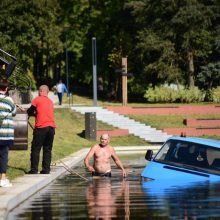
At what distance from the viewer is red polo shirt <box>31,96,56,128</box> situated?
60.8ft

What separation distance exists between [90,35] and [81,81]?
402 inches

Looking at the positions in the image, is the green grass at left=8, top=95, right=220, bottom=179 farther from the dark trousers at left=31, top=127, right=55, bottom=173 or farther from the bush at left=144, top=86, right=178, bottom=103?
the bush at left=144, top=86, right=178, bottom=103

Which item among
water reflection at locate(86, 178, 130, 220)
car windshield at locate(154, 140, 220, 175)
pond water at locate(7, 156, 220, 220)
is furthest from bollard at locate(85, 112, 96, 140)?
car windshield at locate(154, 140, 220, 175)

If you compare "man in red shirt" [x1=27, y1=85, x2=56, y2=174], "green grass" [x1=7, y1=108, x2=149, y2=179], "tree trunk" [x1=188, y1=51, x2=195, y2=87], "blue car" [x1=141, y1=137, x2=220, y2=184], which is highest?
"tree trunk" [x1=188, y1=51, x2=195, y2=87]

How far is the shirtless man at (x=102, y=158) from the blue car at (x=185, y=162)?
1.18 m

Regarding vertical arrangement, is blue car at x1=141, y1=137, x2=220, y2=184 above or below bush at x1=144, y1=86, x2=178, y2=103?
below

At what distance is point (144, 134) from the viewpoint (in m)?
45.9

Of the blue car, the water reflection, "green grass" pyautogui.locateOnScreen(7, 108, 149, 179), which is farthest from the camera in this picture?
"green grass" pyautogui.locateOnScreen(7, 108, 149, 179)

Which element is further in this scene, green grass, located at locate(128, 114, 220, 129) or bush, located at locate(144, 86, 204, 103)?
bush, located at locate(144, 86, 204, 103)

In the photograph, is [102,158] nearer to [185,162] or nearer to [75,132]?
[185,162]

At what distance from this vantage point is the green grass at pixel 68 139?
2576 centimetres

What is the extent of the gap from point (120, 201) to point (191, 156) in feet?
13.9

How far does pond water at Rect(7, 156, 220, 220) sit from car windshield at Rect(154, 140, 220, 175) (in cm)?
85

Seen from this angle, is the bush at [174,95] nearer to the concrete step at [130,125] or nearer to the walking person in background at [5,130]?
the concrete step at [130,125]
